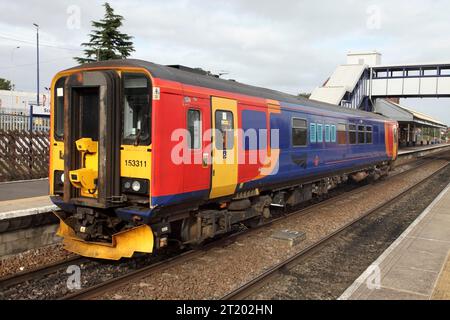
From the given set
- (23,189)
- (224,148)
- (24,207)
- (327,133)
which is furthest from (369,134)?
(24,207)

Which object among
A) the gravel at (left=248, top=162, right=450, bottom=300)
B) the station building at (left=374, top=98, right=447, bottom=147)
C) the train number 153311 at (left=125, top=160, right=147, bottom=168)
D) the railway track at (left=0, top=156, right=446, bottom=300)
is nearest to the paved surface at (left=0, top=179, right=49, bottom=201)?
the railway track at (left=0, top=156, right=446, bottom=300)

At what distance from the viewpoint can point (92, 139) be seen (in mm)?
6523

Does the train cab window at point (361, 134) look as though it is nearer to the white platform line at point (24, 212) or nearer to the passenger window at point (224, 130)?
the passenger window at point (224, 130)

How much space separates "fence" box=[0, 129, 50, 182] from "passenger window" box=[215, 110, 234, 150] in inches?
339

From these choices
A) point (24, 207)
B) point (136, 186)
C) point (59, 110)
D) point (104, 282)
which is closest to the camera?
point (104, 282)

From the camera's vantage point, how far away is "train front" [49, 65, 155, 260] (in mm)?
6121

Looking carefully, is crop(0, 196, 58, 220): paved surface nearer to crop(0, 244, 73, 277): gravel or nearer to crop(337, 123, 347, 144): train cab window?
crop(0, 244, 73, 277): gravel

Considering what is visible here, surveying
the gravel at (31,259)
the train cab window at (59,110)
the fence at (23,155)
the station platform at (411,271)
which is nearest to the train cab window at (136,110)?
the train cab window at (59,110)

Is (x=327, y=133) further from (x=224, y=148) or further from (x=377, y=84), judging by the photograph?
(x=377, y=84)

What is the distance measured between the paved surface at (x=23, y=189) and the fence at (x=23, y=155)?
0.72m

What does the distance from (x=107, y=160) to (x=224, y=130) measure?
7.34 ft

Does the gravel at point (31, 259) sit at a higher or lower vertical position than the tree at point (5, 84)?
lower

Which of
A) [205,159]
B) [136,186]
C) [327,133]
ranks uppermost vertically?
[327,133]

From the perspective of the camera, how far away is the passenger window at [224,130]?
7360 millimetres
